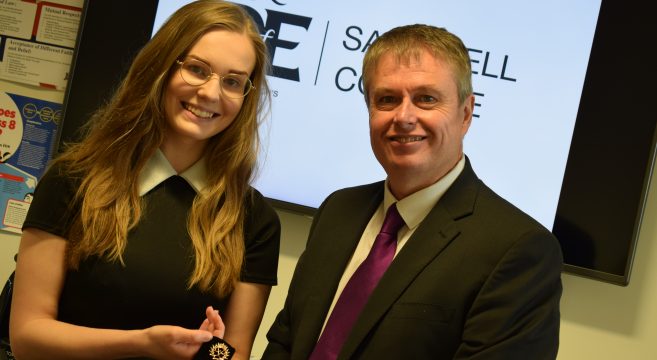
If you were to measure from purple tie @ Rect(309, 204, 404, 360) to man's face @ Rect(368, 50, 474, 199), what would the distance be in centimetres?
13

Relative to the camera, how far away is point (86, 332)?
73.3 inches

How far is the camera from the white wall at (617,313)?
2674mm

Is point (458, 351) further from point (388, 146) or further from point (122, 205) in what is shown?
point (122, 205)

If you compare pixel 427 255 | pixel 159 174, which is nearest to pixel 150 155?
pixel 159 174

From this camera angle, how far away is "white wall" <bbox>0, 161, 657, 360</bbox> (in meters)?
2.67

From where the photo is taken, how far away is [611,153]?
2668mm

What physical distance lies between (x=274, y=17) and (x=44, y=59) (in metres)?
1.01

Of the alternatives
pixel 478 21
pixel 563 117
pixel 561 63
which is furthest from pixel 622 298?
pixel 478 21

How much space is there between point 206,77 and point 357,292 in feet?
2.18

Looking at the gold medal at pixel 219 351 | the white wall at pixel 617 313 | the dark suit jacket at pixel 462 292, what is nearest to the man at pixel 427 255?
the dark suit jacket at pixel 462 292

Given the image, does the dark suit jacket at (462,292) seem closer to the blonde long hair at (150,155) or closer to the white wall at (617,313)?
the blonde long hair at (150,155)

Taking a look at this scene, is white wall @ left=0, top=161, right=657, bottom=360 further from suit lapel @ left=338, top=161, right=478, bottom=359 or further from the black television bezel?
suit lapel @ left=338, top=161, right=478, bottom=359

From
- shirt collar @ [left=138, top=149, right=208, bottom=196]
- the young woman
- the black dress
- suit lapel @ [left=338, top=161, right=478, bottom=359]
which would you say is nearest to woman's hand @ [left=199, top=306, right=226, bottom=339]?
the young woman

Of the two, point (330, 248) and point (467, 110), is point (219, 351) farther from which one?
point (467, 110)
